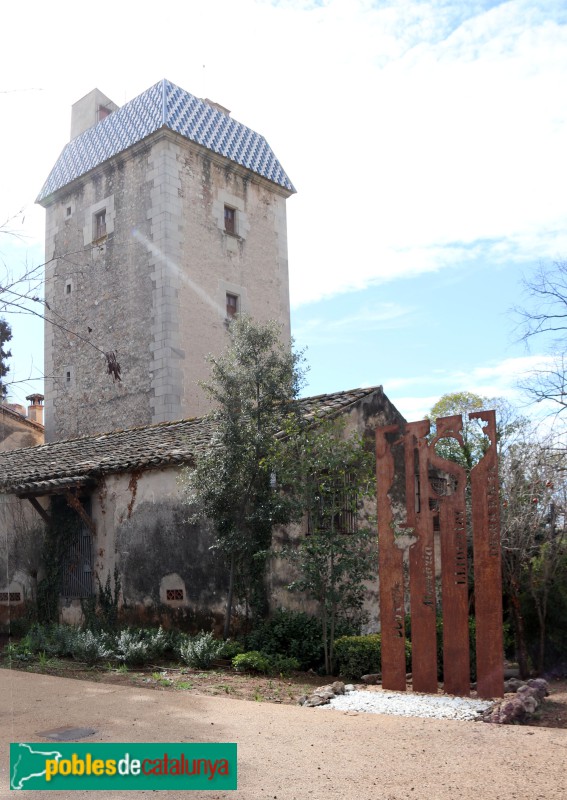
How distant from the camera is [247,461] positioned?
11922 millimetres

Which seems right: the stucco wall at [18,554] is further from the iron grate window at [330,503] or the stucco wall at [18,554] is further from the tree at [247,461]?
the iron grate window at [330,503]

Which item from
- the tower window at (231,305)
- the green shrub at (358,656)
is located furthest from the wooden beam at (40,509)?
the tower window at (231,305)

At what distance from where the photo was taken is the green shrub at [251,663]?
1038 centimetres

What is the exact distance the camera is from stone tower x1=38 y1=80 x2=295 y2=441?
72.7 ft

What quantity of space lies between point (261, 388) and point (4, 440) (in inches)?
670

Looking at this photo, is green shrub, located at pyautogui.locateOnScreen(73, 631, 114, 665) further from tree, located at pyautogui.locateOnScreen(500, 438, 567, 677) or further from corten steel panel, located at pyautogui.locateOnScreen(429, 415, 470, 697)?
tree, located at pyautogui.locateOnScreen(500, 438, 567, 677)

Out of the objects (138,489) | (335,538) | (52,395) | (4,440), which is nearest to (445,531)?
(335,538)

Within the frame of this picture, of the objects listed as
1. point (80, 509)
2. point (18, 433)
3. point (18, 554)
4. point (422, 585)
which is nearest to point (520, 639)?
point (422, 585)

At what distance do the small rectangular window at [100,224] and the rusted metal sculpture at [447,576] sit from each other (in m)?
17.5

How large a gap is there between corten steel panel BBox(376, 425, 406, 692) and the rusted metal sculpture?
1cm

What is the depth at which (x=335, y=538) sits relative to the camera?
10914 millimetres

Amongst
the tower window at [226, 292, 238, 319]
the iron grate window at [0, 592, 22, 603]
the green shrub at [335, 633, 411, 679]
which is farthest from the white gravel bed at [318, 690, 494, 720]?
the tower window at [226, 292, 238, 319]

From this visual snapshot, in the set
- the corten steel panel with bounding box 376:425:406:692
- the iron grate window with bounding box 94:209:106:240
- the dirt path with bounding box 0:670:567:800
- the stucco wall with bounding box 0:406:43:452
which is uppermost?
the iron grate window with bounding box 94:209:106:240

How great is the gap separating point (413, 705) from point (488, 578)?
4.92 feet
